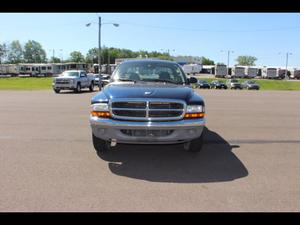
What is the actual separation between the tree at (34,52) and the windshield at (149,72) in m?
174

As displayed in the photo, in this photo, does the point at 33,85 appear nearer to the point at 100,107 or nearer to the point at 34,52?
the point at 100,107

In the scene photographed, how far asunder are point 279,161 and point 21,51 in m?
179

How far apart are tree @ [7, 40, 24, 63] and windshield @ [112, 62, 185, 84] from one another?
168649 mm

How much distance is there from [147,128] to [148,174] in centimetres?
73

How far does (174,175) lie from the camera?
17.7ft

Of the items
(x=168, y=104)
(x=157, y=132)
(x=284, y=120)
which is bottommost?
(x=284, y=120)

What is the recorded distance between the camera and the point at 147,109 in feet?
19.0

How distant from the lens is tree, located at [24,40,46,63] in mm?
172500

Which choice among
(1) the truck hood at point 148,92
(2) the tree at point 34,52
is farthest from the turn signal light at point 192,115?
(2) the tree at point 34,52

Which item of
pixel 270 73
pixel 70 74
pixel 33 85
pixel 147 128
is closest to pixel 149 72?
pixel 147 128

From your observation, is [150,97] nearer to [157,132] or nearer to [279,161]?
[157,132]

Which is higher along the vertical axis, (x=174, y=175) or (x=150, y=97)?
(x=150, y=97)
